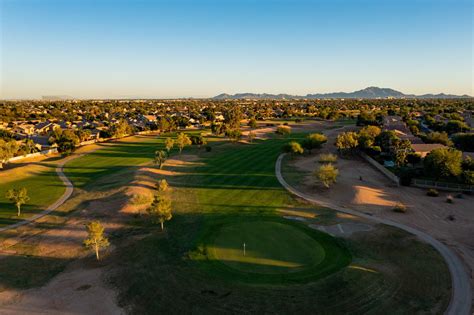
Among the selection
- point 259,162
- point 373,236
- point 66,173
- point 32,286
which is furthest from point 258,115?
point 32,286

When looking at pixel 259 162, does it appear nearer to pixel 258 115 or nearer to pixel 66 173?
pixel 66 173

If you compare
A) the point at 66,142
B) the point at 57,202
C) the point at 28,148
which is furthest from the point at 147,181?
the point at 28,148

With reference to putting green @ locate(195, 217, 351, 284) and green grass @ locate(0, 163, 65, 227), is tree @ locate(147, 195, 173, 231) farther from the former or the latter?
green grass @ locate(0, 163, 65, 227)

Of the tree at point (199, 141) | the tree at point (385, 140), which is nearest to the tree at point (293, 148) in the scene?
the tree at point (385, 140)

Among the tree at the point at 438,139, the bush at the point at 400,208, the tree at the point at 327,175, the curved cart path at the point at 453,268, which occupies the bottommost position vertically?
the curved cart path at the point at 453,268

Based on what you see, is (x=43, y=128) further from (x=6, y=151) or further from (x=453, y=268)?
(x=453, y=268)

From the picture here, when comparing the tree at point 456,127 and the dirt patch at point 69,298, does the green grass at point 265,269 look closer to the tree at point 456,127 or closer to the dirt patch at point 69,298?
the dirt patch at point 69,298

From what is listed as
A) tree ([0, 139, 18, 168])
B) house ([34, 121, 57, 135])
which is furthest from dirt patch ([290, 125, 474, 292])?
house ([34, 121, 57, 135])
